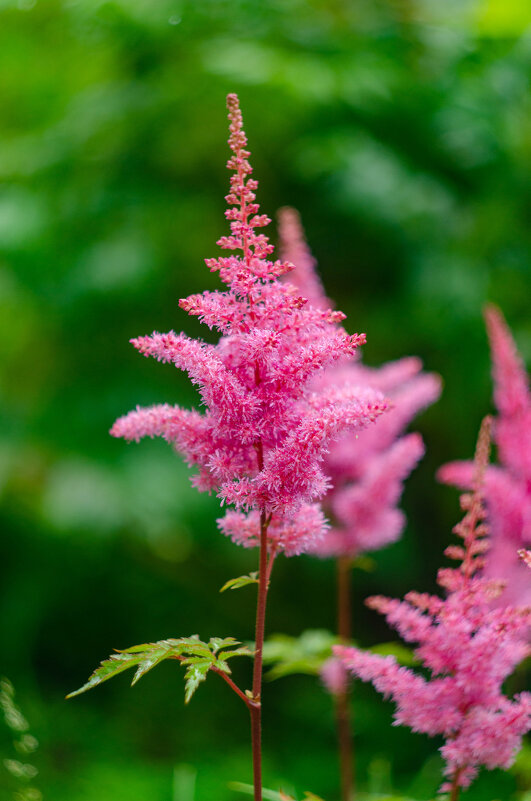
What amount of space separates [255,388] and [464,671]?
1.71 ft

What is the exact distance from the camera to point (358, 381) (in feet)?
5.66

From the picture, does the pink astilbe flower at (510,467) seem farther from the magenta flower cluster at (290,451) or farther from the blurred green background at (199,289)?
the blurred green background at (199,289)

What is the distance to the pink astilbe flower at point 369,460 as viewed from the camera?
65.6 inches

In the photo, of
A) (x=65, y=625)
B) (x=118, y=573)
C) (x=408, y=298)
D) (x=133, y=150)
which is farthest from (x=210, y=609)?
(x=133, y=150)

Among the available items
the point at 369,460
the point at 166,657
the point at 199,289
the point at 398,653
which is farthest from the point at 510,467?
the point at 199,289

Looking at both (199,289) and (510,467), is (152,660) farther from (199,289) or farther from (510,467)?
(199,289)

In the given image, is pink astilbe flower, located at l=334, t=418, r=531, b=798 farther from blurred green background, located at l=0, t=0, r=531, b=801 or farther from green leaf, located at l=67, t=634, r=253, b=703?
blurred green background, located at l=0, t=0, r=531, b=801

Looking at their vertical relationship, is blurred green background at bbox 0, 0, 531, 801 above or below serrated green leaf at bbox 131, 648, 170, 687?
above

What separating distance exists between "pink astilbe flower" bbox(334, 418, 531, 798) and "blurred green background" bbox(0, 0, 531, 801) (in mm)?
2218

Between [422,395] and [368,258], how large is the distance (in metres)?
2.22

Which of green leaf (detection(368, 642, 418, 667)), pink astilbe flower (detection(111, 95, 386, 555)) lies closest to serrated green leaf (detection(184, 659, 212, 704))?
pink astilbe flower (detection(111, 95, 386, 555))

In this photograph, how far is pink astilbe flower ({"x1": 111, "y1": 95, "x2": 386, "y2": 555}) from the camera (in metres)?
0.91

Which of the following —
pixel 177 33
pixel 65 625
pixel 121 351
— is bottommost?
pixel 65 625

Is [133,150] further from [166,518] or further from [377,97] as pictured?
[166,518]
